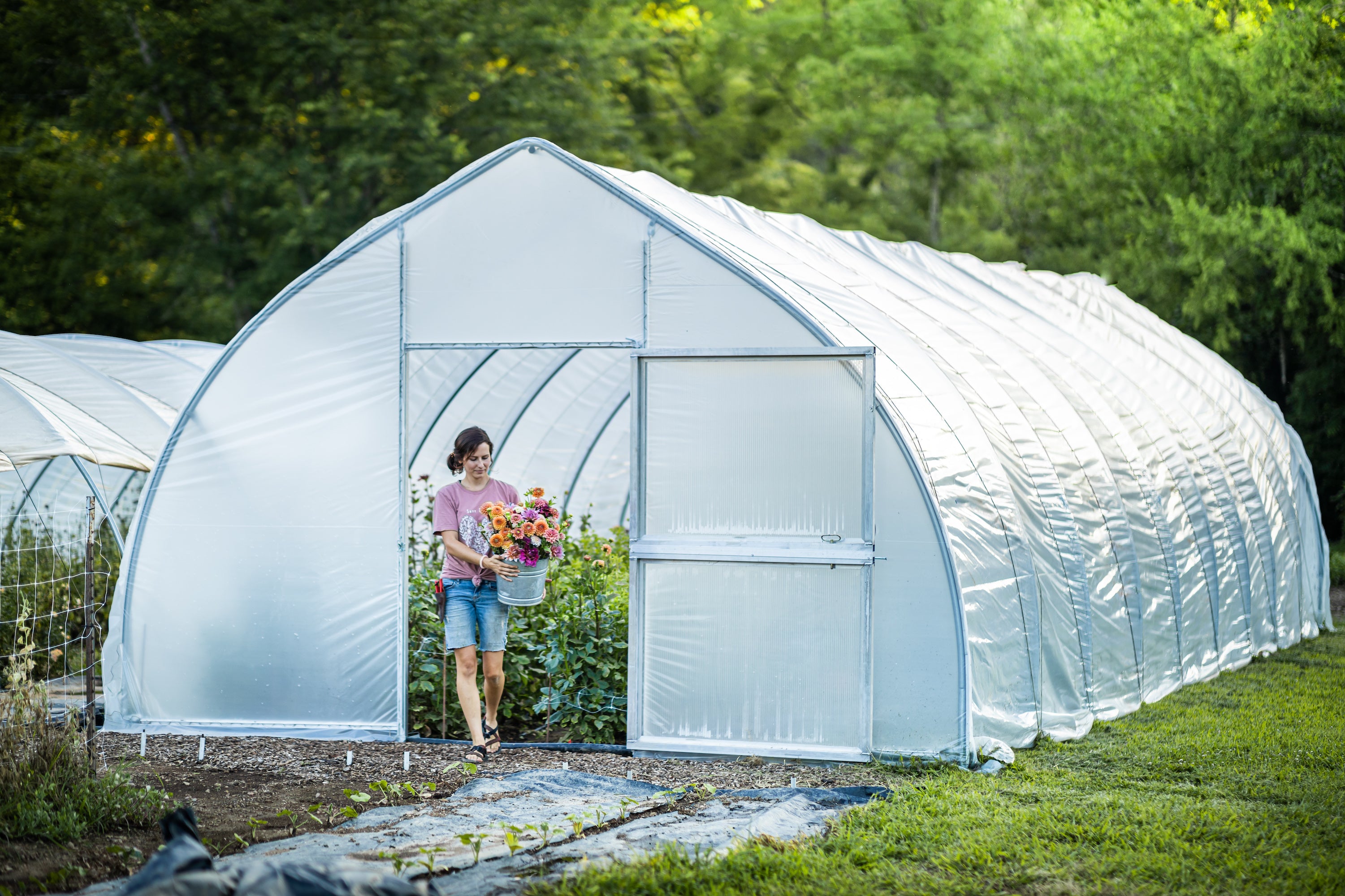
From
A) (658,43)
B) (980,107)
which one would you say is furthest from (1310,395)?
(658,43)

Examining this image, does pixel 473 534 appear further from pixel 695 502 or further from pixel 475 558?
pixel 695 502

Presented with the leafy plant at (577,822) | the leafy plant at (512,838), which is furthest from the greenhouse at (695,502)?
the leafy plant at (512,838)

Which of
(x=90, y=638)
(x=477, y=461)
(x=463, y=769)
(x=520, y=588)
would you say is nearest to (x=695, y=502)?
(x=520, y=588)

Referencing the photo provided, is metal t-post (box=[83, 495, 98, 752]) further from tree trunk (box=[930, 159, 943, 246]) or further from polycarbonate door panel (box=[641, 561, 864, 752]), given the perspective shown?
tree trunk (box=[930, 159, 943, 246])

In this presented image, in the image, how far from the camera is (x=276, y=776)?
688 cm

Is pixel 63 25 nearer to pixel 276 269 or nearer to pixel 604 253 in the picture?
pixel 276 269

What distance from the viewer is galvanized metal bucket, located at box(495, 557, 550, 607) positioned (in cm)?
718

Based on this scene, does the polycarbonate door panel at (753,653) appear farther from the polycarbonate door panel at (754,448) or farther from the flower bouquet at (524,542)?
the flower bouquet at (524,542)

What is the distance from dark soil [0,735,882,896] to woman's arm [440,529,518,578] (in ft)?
3.41

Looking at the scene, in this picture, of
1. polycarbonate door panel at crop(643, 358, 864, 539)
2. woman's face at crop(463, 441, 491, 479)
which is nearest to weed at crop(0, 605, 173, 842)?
woman's face at crop(463, 441, 491, 479)

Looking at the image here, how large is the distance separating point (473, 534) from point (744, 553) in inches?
59.2

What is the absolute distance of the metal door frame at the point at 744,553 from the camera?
6914mm

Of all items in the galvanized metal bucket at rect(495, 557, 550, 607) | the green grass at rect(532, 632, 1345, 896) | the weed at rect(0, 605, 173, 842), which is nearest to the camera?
the green grass at rect(532, 632, 1345, 896)

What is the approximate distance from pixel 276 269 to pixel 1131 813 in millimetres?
16050
